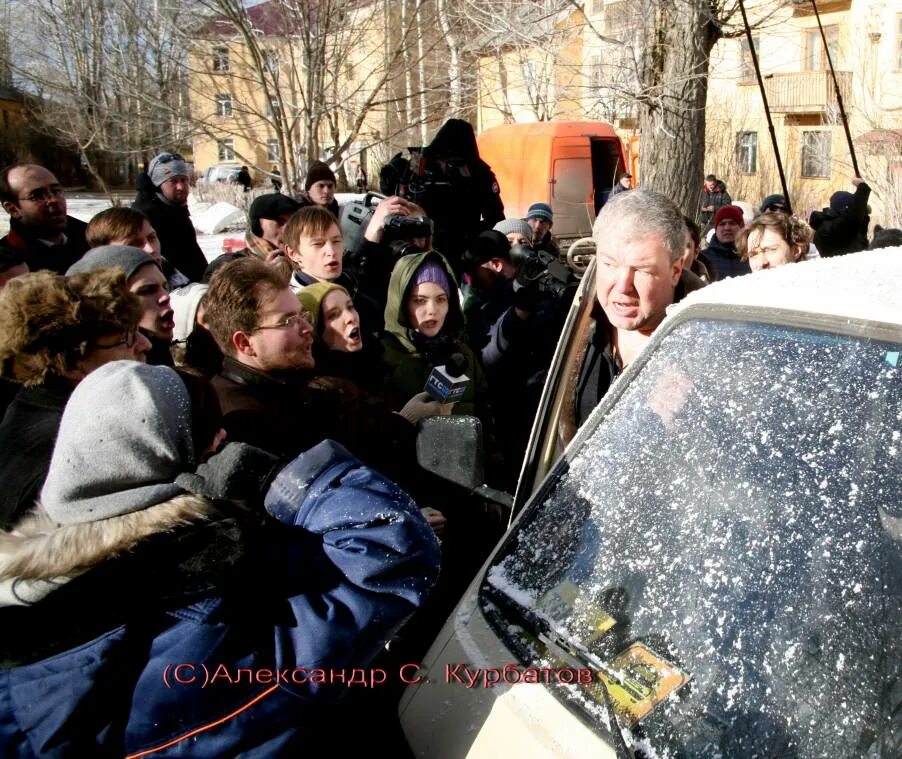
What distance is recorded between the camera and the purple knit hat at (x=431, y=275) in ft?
12.1

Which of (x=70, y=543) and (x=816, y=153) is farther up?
(x=816, y=153)

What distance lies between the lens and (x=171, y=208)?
5680 millimetres

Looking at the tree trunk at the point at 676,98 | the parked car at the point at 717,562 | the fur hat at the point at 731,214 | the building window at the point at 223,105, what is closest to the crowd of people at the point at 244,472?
the parked car at the point at 717,562

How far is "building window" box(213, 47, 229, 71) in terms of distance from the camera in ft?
40.6

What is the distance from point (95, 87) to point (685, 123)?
11077mm

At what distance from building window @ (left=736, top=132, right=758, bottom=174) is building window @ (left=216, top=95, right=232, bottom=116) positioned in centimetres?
2483

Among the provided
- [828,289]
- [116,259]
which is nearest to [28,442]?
[116,259]

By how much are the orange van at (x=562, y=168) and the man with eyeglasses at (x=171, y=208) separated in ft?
34.9

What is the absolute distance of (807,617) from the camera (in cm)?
126

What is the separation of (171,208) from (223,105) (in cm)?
855

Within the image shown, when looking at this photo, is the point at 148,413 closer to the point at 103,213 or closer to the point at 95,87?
the point at 103,213

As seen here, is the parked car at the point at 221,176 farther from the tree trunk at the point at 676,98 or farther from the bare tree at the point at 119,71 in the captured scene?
the tree trunk at the point at 676,98

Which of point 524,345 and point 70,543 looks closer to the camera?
point 70,543

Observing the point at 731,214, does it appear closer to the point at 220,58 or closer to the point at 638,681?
the point at 638,681
